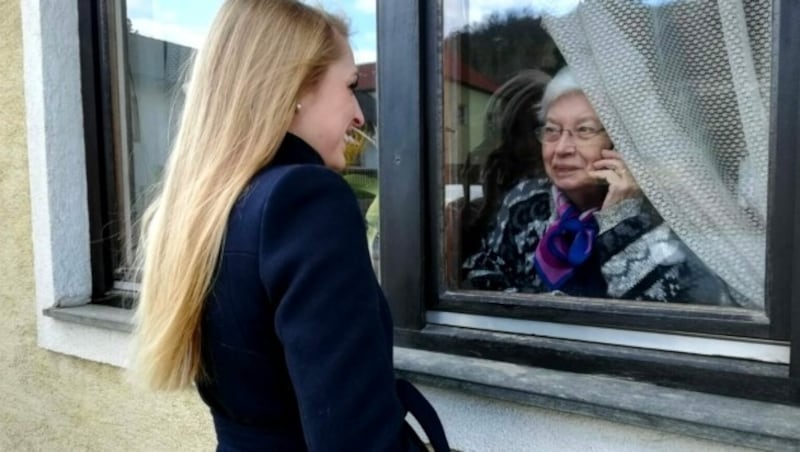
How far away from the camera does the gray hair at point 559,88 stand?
156cm

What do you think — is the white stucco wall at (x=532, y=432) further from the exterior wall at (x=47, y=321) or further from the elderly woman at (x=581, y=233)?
the exterior wall at (x=47, y=321)

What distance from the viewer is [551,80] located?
1.63 metres

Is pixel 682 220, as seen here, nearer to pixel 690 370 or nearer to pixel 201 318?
pixel 690 370

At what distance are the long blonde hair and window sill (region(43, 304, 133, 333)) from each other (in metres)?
1.25

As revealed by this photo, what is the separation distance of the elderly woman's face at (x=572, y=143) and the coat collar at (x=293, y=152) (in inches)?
30.7

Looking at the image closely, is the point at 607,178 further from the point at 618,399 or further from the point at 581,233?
the point at 618,399

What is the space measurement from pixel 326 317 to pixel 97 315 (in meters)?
1.76

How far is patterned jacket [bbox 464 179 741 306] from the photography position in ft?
4.53

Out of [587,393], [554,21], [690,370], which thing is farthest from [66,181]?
[690,370]

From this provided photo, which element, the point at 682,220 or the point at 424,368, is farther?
the point at 424,368

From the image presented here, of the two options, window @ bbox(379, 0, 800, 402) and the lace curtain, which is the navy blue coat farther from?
the lace curtain

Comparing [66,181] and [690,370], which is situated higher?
[66,181]

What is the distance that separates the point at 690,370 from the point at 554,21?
84cm

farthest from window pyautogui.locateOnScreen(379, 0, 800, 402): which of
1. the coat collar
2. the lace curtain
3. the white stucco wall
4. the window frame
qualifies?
the window frame
